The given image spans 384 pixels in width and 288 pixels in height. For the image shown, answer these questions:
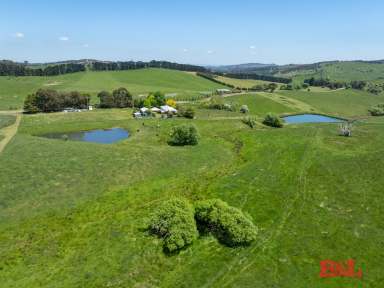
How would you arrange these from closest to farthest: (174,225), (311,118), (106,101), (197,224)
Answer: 1. (174,225)
2. (197,224)
3. (106,101)
4. (311,118)

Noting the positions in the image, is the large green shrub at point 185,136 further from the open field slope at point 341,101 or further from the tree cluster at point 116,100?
the open field slope at point 341,101

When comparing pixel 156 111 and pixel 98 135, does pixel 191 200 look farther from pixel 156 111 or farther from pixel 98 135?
pixel 156 111

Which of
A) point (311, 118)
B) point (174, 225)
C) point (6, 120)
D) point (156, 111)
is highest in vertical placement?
point (156, 111)

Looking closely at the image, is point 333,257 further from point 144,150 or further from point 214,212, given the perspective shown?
point 144,150

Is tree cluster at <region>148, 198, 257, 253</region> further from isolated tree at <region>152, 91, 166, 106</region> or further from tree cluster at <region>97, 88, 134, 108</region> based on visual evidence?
tree cluster at <region>97, 88, 134, 108</region>

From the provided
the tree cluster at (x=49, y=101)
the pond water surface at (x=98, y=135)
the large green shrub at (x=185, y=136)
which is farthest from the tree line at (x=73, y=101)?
the large green shrub at (x=185, y=136)

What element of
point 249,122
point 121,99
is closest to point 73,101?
point 121,99
